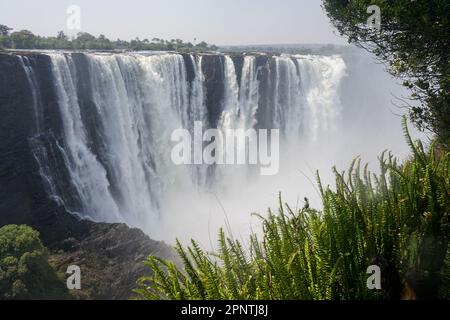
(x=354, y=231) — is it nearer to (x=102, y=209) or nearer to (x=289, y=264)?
(x=289, y=264)

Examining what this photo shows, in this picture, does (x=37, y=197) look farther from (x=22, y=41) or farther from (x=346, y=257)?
(x=22, y=41)

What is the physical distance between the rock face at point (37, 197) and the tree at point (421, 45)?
14.8 metres

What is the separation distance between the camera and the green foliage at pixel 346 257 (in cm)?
189

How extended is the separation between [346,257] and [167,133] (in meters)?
28.9

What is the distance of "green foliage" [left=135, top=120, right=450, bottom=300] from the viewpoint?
1891mm

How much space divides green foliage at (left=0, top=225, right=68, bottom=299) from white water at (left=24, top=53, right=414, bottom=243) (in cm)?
596

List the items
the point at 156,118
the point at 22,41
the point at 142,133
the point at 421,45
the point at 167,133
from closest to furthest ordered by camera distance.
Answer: the point at 421,45, the point at 142,133, the point at 156,118, the point at 167,133, the point at 22,41

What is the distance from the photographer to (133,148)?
92.2 ft

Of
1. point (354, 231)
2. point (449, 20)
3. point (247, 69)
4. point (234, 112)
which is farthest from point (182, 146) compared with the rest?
point (354, 231)

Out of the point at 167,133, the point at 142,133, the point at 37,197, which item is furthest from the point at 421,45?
the point at 167,133

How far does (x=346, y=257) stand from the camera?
6.40 feet

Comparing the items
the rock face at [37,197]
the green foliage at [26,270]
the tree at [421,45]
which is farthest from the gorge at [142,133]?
the tree at [421,45]

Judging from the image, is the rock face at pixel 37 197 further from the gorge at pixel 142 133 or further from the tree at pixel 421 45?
the tree at pixel 421 45

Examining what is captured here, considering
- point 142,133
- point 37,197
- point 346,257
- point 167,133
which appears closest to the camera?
point 346,257
